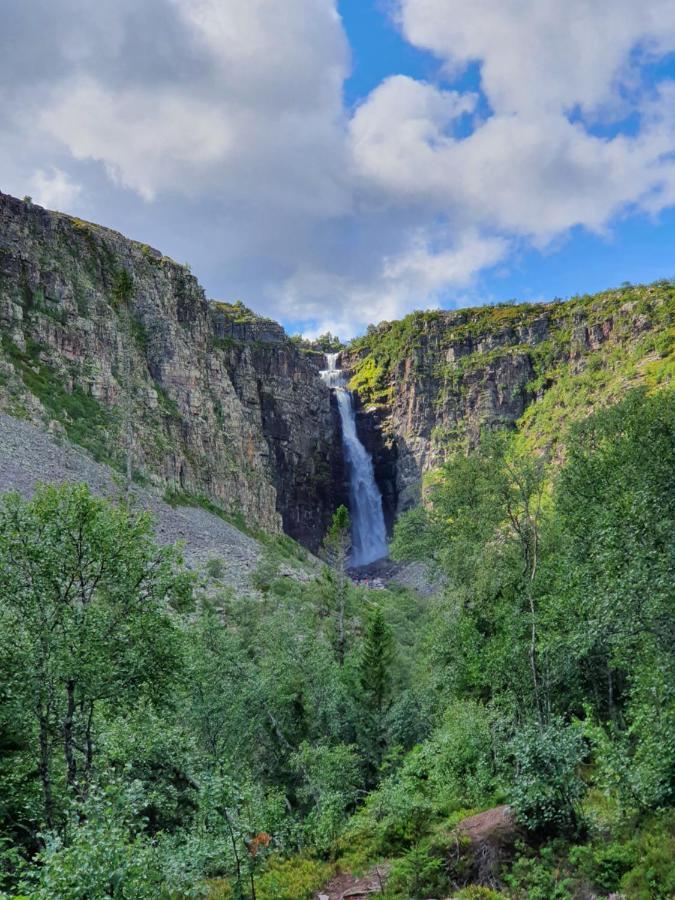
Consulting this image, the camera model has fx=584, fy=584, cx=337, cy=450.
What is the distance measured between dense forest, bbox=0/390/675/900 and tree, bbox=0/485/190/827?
0.18 feet

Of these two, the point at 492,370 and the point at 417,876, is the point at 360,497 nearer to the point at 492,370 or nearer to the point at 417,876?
the point at 492,370

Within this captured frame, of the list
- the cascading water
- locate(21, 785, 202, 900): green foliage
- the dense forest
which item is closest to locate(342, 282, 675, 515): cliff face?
the cascading water

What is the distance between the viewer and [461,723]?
740 inches

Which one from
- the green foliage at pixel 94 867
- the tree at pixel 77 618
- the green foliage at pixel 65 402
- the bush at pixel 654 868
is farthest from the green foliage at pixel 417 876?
the green foliage at pixel 65 402

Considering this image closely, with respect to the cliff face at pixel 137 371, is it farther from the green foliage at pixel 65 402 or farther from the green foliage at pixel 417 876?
the green foliage at pixel 417 876

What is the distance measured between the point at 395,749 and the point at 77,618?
15838 mm

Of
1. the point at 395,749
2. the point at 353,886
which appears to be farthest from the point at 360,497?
the point at 353,886

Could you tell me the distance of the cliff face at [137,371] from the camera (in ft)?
220

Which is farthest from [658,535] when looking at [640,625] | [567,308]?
[567,308]

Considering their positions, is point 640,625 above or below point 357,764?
above

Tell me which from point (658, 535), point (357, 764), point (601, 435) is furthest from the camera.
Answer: point (357, 764)

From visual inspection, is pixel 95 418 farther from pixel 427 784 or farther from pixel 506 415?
pixel 506 415

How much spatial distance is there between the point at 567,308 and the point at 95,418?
9366cm

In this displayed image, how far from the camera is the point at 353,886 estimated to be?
12477 mm
